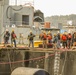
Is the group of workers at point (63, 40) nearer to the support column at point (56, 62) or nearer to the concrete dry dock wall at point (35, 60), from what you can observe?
the concrete dry dock wall at point (35, 60)

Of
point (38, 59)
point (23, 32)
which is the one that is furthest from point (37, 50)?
point (23, 32)

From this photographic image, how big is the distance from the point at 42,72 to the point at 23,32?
22281 mm

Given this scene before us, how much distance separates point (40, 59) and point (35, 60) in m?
0.48

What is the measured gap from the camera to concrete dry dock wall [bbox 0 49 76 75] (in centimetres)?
2628

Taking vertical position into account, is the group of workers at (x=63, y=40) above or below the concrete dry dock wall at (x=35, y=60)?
above

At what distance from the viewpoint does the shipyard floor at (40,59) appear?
86.4ft

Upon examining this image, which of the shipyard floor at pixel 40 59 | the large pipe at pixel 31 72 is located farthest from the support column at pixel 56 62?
the large pipe at pixel 31 72

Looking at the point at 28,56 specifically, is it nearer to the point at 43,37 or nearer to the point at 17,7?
the point at 43,37

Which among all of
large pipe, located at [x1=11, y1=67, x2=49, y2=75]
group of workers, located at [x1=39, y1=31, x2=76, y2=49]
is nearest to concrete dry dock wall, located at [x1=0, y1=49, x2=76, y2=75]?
group of workers, located at [x1=39, y1=31, x2=76, y2=49]

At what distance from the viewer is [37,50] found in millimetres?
28500

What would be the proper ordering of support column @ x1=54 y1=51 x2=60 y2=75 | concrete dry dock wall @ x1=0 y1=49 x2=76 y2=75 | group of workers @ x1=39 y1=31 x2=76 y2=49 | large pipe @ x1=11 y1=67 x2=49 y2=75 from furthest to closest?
1. group of workers @ x1=39 y1=31 x2=76 y2=49
2. support column @ x1=54 y1=51 x2=60 y2=75
3. concrete dry dock wall @ x1=0 y1=49 x2=76 y2=75
4. large pipe @ x1=11 y1=67 x2=49 y2=75

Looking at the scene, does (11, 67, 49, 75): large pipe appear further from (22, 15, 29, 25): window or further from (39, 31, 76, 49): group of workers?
(22, 15, 29, 25): window

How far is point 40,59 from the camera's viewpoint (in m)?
28.1

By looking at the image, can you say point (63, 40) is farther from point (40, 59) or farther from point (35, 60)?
point (35, 60)
